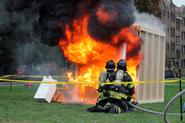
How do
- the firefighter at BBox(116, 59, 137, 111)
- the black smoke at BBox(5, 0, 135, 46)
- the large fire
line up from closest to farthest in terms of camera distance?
the firefighter at BBox(116, 59, 137, 111) < the black smoke at BBox(5, 0, 135, 46) < the large fire

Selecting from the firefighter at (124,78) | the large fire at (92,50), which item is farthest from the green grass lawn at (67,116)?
the large fire at (92,50)

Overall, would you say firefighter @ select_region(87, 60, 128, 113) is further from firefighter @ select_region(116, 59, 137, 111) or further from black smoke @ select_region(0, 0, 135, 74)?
black smoke @ select_region(0, 0, 135, 74)

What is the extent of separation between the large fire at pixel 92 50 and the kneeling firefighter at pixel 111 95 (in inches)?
79.1

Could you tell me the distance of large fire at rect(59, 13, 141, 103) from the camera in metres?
16.1

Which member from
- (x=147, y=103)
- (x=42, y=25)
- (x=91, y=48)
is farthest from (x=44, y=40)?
(x=147, y=103)

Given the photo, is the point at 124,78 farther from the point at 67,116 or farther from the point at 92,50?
the point at 92,50

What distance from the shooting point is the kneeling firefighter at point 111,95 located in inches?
523

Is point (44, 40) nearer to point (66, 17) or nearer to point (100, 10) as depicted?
point (66, 17)

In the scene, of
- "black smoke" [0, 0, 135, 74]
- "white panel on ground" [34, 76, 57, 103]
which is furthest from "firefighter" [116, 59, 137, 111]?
"white panel on ground" [34, 76, 57, 103]

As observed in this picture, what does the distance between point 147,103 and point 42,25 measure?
4.71 m

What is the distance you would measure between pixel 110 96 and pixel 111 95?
0.05 m

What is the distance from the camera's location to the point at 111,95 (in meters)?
13.3

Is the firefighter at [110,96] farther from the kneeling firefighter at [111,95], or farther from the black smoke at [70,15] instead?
the black smoke at [70,15]

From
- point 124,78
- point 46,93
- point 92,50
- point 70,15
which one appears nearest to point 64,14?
point 70,15
